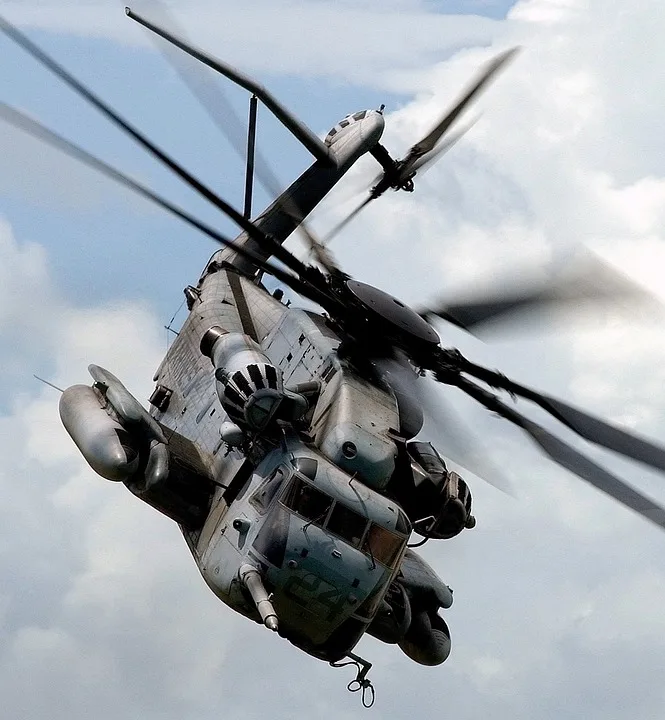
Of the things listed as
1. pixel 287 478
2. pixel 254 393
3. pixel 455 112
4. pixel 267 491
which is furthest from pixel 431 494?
pixel 455 112

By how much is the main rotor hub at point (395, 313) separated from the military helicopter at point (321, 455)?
1.1 inches

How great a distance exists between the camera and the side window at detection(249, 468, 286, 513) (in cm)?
2275

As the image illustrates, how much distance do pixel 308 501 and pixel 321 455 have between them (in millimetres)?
1019

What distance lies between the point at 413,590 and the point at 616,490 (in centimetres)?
838

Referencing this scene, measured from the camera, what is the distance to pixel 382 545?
22578mm

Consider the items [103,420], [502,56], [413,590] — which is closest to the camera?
[103,420]

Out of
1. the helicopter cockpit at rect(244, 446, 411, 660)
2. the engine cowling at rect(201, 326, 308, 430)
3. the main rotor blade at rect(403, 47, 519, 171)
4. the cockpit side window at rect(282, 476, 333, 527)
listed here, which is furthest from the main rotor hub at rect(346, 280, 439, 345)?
the main rotor blade at rect(403, 47, 519, 171)

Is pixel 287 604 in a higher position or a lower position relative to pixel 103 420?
lower

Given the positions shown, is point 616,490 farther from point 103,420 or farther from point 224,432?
point 103,420

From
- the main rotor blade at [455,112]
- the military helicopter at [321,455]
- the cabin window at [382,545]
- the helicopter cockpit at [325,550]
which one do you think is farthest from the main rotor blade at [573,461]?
the main rotor blade at [455,112]

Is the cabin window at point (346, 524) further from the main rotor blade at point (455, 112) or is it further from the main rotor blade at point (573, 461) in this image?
the main rotor blade at point (455, 112)

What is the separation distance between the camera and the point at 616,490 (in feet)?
62.8

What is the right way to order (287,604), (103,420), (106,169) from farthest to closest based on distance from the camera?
(103,420) < (287,604) < (106,169)

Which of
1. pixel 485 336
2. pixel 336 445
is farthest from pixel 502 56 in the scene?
pixel 336 445
